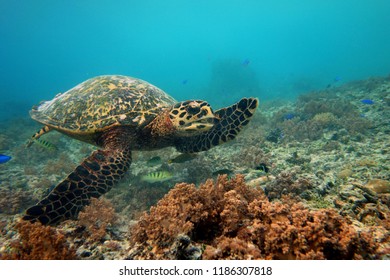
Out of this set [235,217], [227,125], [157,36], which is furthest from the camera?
[157,36]

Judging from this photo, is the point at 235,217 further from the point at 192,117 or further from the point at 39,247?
the point at 192,117

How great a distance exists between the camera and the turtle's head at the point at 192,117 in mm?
4680

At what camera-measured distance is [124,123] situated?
4.96m

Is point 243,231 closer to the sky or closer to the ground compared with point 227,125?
closer to the ground

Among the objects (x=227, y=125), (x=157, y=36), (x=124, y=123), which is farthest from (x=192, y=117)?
(x=157, y=36)

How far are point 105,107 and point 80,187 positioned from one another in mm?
2243

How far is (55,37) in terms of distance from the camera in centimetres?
12812

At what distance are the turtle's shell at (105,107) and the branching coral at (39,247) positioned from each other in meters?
3.01

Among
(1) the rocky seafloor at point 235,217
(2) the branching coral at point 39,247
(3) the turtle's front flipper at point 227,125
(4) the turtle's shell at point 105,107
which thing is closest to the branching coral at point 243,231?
(1) the rocky seafloor at point 235,217

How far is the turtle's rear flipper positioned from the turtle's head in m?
1.43

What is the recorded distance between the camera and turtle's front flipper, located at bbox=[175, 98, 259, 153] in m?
5.35

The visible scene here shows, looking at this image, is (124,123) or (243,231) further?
(124,123)
